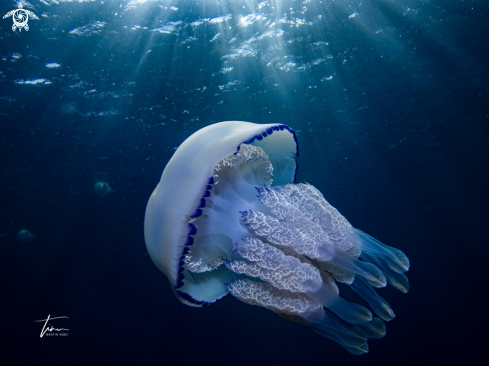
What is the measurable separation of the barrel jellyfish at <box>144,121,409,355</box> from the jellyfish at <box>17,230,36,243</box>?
42.5 ft

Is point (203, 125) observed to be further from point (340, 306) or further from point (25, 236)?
point (25, 236)

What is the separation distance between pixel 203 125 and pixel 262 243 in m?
8.17

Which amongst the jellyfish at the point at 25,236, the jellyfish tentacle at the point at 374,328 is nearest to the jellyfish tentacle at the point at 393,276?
the jellyfish tentacle at the point at 374,328

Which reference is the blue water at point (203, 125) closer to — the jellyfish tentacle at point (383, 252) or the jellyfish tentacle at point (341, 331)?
the jellyfish tentacle at point (383, 252)

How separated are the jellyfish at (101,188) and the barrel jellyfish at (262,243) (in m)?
9.83

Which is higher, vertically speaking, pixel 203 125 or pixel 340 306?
pixel 203 125

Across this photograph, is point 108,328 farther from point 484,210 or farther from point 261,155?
point 484,210

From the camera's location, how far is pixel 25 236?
37.9 ft

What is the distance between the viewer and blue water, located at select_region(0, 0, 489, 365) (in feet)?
19.1

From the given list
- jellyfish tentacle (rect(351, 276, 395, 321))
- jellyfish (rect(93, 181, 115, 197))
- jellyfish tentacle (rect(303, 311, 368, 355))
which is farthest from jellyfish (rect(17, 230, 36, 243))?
jellyfish tentacle (rect(351, 276, 395, 321))

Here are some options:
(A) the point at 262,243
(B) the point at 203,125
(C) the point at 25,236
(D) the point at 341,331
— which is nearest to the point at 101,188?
(C) the point at 25,236

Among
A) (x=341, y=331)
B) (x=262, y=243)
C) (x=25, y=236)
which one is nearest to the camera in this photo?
(x=262, y=243)

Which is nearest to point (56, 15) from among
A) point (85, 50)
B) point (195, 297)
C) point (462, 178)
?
point (85, 50)

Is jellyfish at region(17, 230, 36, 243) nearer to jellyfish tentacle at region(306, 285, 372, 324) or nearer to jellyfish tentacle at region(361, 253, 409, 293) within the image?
jellyfish tentacle at region(306, 285, 372, 324)
